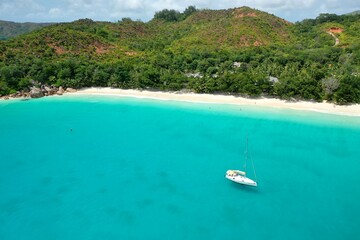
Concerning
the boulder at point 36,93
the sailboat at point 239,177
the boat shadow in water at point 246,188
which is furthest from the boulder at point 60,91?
the boat shadow in water at point 246,188

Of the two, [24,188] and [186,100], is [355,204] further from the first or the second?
[186,100]

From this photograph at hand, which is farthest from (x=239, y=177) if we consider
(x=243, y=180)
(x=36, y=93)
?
(x=36, y=93)

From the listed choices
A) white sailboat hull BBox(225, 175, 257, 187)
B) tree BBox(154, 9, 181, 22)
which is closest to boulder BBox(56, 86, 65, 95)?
white sailboat hull BBox(225, 175, 257, 187)

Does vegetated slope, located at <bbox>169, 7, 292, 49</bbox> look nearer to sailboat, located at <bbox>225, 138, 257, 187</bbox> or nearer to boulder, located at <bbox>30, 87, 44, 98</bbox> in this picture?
boulder, located at <bbox>30, 87, 44, 98</bbox>

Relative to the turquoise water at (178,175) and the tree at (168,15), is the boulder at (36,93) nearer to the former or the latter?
the turquoise water at (178,175)

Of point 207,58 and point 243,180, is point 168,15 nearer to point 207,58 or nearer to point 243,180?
point 207,58

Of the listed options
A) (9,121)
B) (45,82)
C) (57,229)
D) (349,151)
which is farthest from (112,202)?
(45,82)
